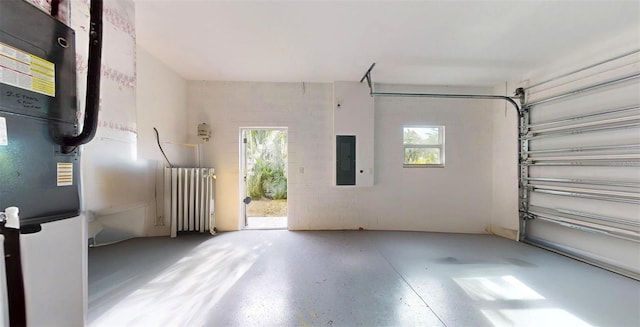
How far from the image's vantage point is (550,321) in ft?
5.67

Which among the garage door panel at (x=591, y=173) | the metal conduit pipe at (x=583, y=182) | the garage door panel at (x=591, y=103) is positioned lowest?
the metal conduit pipe at (x=583, y=182)

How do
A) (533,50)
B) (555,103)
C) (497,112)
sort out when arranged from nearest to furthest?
(533,50) → (555,103) → (497,112)

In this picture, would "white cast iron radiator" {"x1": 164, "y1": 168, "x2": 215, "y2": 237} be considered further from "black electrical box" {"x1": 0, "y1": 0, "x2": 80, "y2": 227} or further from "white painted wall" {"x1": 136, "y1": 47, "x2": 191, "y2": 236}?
"black electrical box" {"x1": 0, "y1": 0, "x2": 80, "y2": 227}

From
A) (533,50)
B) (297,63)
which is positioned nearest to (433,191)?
(533,50)

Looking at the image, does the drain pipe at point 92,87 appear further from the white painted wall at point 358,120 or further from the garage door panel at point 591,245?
the garage door panel at point 591,245

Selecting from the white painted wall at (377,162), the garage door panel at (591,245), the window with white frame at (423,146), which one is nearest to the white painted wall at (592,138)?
the garage door panel at (591,245)

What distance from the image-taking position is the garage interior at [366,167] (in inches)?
70.5

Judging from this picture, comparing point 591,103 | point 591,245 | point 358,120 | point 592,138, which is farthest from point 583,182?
point 358,120

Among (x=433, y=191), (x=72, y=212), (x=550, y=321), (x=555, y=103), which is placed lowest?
(x=550, y=321)

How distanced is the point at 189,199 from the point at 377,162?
10.3 ft

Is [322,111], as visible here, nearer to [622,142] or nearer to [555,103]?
[555,103]

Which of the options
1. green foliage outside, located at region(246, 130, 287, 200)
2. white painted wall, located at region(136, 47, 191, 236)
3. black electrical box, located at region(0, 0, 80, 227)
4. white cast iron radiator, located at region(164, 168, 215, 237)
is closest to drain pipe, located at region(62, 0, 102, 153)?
black electrical box, located at region(0, 0, 80, 227)

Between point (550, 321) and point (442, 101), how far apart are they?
10.9ft

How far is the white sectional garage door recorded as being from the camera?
2430 mm
